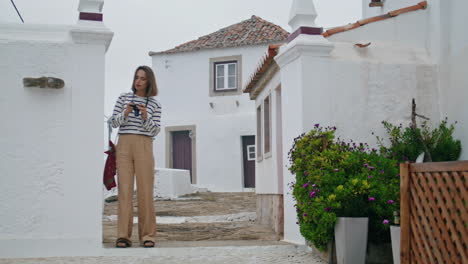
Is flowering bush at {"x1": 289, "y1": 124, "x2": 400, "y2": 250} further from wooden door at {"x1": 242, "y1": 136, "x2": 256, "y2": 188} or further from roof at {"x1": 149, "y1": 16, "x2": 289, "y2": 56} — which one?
roof at {"x1": 149, "y1": 16, "x2": 289, "y2": 56}

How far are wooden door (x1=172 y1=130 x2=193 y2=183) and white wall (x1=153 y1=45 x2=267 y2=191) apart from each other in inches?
15.8

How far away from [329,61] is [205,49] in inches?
620

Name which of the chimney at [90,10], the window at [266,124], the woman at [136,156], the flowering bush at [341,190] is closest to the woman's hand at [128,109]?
the woman at [136,156]

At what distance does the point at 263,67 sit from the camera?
9734mm

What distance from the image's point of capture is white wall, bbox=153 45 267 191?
22.2m

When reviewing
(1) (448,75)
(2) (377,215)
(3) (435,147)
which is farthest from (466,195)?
(1) (448,75)

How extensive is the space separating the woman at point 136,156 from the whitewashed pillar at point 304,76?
1.84 meters

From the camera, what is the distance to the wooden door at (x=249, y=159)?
22.2 m

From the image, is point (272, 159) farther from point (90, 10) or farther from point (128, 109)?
point (90, 10)

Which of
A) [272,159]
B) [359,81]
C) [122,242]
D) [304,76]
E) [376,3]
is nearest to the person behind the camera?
[122,242]

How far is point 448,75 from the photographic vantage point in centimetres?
780

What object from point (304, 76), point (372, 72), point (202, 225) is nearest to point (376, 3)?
point (372, 72)

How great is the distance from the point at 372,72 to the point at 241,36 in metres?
15.7

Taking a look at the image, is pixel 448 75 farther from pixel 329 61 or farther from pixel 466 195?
pixel 466 195
